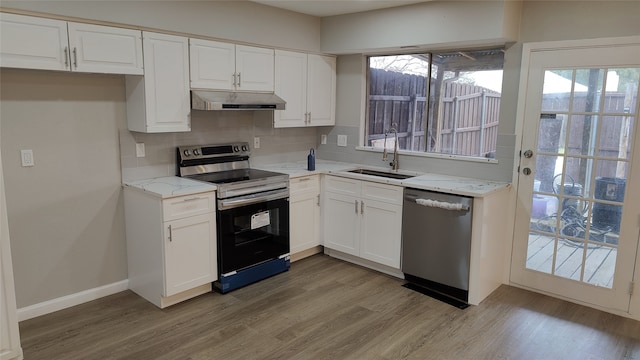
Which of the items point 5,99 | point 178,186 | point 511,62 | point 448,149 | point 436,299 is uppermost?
point 511,62

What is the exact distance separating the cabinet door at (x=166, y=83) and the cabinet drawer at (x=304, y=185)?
1080 mm

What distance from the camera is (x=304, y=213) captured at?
4176 mm

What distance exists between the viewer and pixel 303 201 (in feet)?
13.6

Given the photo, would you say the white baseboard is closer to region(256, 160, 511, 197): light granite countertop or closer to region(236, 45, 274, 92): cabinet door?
region(256, 160, 511, 197): light granite countertop

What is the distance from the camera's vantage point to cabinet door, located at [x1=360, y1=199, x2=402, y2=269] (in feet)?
12.4

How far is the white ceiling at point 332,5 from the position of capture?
3.82 metres

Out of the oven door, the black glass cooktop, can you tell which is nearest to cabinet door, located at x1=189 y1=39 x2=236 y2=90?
the black glass cooktop

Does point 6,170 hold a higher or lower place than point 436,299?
higher

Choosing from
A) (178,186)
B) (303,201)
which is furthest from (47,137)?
(303,201)

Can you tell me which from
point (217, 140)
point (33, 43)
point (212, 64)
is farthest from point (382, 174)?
point (33, 43)

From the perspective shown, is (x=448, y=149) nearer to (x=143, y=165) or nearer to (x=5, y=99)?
(x=143, y=165)

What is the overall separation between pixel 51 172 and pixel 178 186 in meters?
0.86

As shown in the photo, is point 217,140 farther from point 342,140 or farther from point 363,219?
point 363,219

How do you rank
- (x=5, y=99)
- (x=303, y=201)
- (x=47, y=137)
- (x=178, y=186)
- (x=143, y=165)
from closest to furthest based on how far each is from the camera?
1. (x=5, y=99)
2. (x=47, y=137)
3. (x=178, y=186)
4. (x=143, y=165)
5. (x=303, y=201)
